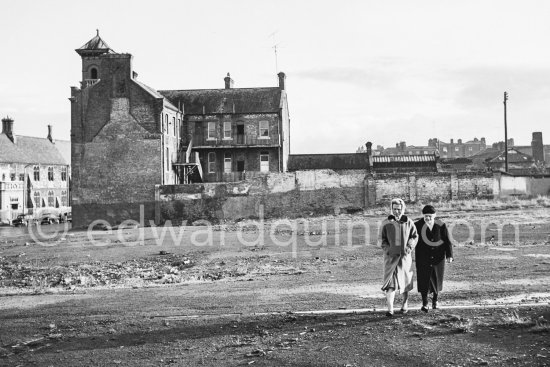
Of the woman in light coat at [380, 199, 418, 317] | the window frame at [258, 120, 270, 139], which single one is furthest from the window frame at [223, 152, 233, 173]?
the woman in light coat at [380, 199, 418, 317]

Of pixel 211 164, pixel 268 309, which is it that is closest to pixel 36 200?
pixel 211 164

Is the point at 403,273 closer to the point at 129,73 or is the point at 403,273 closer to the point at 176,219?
the point at 176,219

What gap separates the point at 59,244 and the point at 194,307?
60.7 feet

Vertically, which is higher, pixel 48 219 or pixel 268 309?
pixel 268 309

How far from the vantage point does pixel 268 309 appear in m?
10.7

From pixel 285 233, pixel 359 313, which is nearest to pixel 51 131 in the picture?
pixel 285 233

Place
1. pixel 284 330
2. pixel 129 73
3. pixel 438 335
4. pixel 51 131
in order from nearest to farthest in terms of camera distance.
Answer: pixel 438 335
pixel 284 330
pixel 129 73
pixel 51 131

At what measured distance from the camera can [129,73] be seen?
129ft

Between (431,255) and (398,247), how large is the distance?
726 millimetres

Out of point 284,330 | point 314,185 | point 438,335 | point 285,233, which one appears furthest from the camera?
point 314,185

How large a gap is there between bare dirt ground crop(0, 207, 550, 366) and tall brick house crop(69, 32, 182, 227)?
1710 cm

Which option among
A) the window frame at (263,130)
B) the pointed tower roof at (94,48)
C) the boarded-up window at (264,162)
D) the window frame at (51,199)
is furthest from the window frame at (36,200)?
the window frame at (263,130)

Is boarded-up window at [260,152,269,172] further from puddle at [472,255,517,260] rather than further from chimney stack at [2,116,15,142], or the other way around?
chimney stack at [2,116,15,142]

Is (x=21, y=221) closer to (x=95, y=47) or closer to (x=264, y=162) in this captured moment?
(x=95, y=47)
